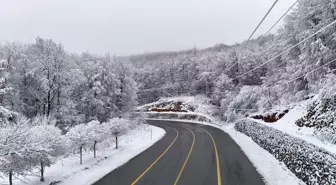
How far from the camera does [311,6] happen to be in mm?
28875

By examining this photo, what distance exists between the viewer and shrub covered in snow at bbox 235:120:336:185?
9.54 meters

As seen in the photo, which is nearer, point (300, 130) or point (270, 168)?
point (270, 168)

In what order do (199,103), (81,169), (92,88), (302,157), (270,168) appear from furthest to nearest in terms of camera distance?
(199,103)
(92,88)
(81,169)
(270,168)
(302,157)

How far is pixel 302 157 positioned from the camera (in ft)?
39.7

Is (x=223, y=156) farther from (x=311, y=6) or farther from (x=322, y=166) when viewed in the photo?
(x=311, y=6)

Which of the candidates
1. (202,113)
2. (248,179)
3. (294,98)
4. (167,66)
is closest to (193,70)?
(167,66)

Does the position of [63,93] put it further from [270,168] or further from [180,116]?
[180,116]

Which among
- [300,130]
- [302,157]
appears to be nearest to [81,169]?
[302,157]

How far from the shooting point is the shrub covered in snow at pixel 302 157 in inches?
376

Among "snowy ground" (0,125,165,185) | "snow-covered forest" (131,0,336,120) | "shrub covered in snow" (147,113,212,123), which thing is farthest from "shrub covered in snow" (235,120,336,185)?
"shrub covered in snow" (147,113,212,123)

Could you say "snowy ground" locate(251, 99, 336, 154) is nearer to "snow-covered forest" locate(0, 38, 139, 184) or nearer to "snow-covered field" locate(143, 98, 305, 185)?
"snow-covered field" locate(143, 98, 305, 185)

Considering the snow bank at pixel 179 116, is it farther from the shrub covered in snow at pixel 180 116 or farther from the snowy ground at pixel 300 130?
the snowy ground at pixel 300 130

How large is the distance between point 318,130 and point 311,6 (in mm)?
20086

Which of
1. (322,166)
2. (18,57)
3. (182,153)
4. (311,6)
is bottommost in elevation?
(182,153)
